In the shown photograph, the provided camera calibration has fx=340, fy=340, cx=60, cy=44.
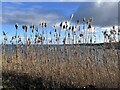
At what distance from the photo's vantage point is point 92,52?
8.75m

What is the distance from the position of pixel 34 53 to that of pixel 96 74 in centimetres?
217

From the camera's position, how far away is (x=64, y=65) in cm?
875

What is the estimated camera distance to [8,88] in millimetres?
8016

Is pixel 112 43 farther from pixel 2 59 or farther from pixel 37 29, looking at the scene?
pixel 2 59

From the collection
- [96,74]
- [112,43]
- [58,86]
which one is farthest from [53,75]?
[112,43]

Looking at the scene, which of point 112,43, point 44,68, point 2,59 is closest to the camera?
point 112,43

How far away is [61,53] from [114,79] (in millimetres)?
1781

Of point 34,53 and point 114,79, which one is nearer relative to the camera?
point 114,79

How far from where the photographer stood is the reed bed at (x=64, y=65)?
823cm

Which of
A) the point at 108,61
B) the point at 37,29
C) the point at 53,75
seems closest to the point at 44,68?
the point at 53,75

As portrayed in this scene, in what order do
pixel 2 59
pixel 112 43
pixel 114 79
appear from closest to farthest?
1. pixel 114 79
2. pixel 112 43
3. pixel 2 59

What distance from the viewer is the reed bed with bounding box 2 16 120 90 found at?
324 inches

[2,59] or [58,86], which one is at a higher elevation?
[2,59]

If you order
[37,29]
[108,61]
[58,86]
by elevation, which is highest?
[37,29]
